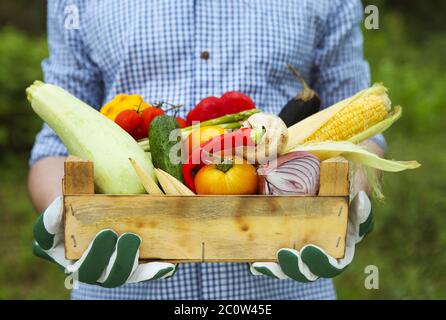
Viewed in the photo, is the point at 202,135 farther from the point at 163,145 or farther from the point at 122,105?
the point at 122,105

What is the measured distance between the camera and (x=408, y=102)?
500 cm

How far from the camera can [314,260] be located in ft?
4.48

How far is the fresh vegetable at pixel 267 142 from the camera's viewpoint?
4.57ft

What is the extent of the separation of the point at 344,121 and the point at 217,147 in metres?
0.28

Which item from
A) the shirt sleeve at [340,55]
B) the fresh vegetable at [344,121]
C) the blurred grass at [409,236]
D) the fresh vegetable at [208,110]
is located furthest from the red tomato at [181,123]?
the blurred grass at [409,236]

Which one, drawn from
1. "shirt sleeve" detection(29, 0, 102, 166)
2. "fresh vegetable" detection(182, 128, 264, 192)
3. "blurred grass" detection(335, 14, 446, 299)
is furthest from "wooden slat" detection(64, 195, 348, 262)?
"blurred grass" detection(335, 14, 446, 299)

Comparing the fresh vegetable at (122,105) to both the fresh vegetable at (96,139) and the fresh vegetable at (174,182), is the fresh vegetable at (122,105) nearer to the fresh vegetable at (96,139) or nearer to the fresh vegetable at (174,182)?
the fresh vegetable at (96,139)

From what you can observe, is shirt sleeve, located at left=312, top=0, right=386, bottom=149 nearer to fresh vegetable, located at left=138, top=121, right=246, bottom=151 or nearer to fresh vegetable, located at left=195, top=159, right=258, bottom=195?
fresh vegetable, located at left=138, top=121, right=246, bottom=151

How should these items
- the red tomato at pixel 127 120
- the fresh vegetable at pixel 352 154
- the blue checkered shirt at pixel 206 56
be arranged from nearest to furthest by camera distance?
the fresh vegetable at pixel 352 154
the red tomato at pixel 127 120
the blue checkered shirt at pixel 206 56

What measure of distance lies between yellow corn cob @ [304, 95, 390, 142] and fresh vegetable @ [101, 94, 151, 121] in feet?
1.23

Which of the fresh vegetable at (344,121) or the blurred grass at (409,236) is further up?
the fresh vegetable at (344,121)

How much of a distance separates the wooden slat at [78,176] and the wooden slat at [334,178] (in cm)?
42

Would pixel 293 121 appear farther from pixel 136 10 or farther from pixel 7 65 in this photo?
pixel 7 65

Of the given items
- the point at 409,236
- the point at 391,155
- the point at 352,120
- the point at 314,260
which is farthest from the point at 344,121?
the point at 391,155
